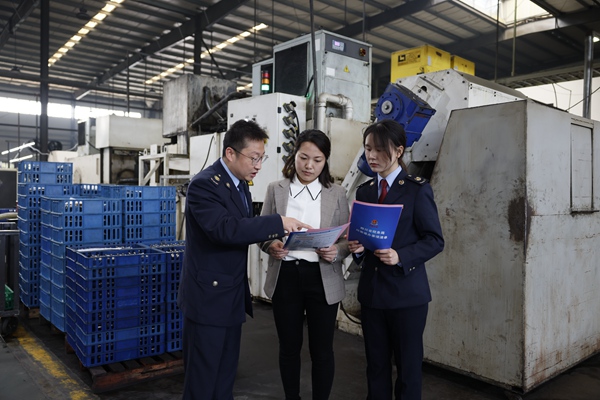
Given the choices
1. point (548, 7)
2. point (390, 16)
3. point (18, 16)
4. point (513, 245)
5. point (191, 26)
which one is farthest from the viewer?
point (191, 26)

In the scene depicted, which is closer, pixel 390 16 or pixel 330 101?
pixel 330 101

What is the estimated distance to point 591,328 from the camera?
10.6 ft

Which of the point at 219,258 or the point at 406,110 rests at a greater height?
the point at 406,110

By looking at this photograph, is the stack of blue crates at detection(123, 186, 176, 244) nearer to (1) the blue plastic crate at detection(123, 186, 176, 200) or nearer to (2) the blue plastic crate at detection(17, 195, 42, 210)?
(1) the blue plastic crate at detection(123, 186, 176, 200)

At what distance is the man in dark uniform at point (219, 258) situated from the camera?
Result: 5.61ft

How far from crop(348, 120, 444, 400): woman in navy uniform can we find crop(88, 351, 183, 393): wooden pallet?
60.3 inches

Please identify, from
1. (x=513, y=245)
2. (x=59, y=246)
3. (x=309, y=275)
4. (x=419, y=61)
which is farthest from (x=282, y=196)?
(x=419, y=61)

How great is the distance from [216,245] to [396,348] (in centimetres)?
84

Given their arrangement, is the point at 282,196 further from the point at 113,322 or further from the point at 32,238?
the point at 32,238

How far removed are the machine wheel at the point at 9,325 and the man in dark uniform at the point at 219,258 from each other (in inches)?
98.9

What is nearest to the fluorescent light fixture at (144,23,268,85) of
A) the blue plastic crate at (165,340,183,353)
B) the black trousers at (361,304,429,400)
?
the blue plastic crate at (165,340,183,353)

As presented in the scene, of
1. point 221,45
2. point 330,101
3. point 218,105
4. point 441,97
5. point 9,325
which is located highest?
point 221,45

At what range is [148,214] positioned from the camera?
371cm

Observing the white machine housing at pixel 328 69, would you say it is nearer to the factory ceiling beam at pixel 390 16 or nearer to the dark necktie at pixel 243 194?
the dark necktie at pixel 243 194
